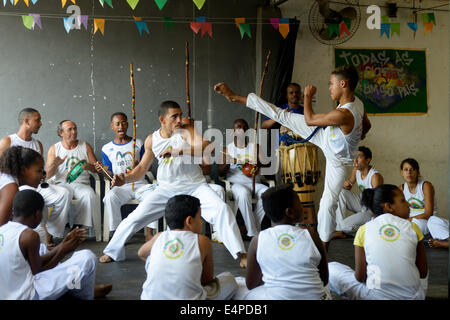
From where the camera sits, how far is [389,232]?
2.88 meters

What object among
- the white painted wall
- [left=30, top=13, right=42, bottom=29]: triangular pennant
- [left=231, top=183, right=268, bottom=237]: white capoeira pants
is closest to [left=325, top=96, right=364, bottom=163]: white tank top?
[left=231, top=183, right=268, bottom=237]: white capoeira pants

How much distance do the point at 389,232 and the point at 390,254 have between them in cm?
12

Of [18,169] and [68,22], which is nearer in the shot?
[18,169]

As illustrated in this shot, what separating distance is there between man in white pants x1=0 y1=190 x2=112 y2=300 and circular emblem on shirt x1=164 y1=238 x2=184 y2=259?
1.96 ft

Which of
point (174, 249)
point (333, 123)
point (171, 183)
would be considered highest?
point (333, 123)

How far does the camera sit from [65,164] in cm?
563

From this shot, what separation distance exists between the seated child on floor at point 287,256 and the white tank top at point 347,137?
5.07 ft

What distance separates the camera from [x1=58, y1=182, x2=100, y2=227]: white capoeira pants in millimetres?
5363

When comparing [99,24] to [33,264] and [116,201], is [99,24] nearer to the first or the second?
[116,201]

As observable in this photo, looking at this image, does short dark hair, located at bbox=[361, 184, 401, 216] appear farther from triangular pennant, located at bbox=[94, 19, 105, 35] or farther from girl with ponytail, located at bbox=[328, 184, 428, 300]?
triangular pennant, located at bbox=[94, 19, 105, 35]

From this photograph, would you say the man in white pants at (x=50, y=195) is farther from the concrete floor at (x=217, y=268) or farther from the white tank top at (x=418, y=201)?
the white tank top at (x=418, y=201)

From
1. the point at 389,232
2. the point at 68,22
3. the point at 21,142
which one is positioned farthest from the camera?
the point at 68,22

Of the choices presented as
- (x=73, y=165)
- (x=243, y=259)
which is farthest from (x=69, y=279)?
(x=73, y=165)

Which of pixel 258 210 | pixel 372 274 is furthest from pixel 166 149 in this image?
pixel 372 274
